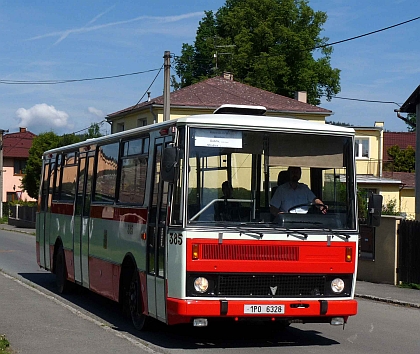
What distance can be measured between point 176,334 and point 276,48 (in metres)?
53.0

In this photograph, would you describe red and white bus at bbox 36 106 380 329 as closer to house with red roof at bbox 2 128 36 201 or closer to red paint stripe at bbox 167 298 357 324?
red paint stripe at bbox 167 298 357 324

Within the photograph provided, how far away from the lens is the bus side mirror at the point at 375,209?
33.5ft

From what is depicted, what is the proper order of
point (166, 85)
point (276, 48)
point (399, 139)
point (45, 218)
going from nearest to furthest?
point (45, 218) < point (166, 85) < point (276, 48) < point (399, 139)

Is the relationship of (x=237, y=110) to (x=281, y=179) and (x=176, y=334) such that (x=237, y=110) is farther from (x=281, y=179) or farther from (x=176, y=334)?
(x=176, y=334)

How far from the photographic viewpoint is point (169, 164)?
9453 mm

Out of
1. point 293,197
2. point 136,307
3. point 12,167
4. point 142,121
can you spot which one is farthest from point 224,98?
point 12,167

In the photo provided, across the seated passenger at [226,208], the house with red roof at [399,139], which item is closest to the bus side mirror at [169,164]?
the seated passenger at [226,208]

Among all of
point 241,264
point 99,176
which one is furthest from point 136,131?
point 241,264

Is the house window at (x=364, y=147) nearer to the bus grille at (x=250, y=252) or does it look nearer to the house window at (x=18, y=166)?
the bus grille at (x=250, y=252)

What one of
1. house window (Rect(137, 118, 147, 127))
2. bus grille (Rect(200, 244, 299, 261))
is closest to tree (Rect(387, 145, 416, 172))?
house window (Rect(137, 118, 147, 127))

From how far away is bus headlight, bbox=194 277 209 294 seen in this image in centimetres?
945

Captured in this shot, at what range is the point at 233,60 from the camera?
63.7 meters

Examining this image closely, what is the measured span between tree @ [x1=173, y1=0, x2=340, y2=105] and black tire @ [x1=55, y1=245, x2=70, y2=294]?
4639 centimetres

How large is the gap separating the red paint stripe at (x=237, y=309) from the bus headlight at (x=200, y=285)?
0.13 m
